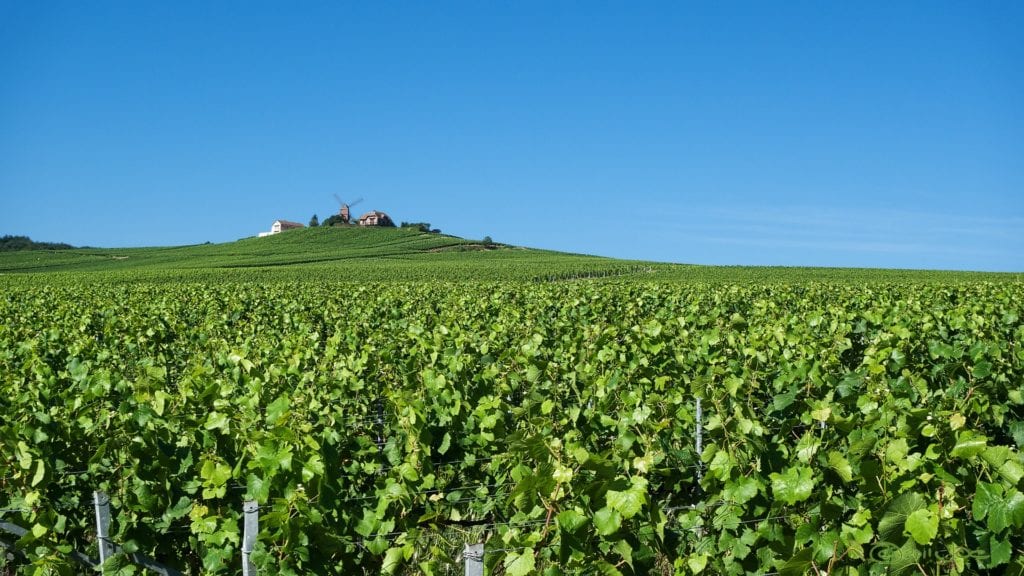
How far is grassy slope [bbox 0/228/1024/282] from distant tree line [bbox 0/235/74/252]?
976 cm

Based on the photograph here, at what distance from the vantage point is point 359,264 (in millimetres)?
72375

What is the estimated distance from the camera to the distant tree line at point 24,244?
103 m

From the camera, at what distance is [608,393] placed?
5621 mm

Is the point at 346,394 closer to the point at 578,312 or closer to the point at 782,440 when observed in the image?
the point at 782,440

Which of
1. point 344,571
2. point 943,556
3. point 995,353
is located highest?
point 995,353

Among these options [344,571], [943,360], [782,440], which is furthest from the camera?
[943,360]

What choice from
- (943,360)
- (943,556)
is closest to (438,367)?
(943,556)

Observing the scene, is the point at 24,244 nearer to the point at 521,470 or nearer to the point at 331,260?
the point at 331,260

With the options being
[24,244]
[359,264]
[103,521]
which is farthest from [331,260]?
[103,521]

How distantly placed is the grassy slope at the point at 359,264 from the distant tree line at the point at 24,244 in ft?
32.0

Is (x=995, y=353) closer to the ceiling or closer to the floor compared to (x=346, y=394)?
closer to the ceiling

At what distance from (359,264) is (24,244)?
208 ft

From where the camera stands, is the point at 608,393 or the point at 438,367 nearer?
the point at 608,393

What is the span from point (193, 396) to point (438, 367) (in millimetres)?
2103
